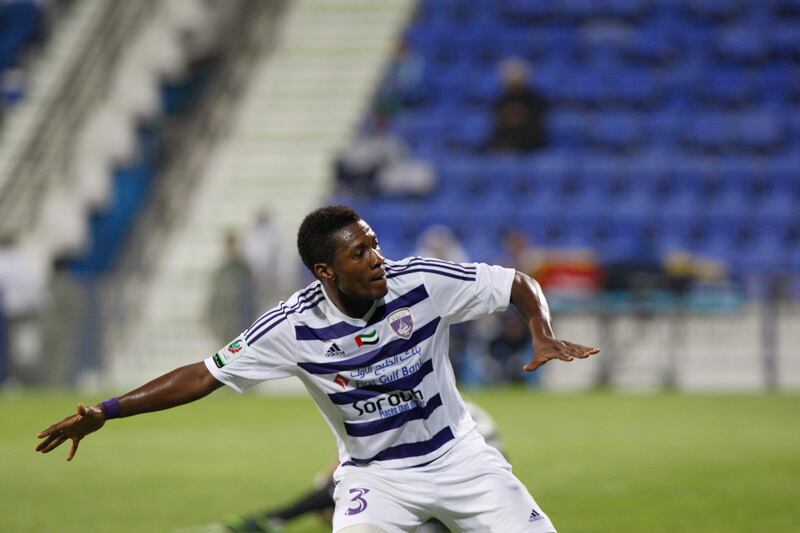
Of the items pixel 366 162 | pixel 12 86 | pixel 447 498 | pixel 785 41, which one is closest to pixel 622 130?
pixel 785 41

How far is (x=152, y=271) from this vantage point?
883 inches

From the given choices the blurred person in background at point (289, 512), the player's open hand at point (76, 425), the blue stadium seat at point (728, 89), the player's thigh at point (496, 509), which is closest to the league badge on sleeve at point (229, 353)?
the player's open hand at point (76, 425)

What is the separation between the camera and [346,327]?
524cm

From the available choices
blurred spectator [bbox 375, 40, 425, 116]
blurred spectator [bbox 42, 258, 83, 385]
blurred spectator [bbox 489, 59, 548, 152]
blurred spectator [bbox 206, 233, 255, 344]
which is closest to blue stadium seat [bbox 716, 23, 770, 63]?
blurred spectator [bbox 489, 59, 548, 152]

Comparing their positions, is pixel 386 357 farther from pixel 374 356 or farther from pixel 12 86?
pixel 12 86

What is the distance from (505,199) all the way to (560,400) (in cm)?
657

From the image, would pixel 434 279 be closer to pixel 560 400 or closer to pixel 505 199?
pixel 560 400

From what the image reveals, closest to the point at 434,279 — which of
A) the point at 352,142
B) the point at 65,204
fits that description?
the point at 65,204

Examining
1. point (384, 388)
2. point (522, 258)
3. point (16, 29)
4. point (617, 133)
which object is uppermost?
point (16, 29)

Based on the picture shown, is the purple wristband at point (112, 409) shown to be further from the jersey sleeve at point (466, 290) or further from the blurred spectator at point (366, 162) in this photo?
the blurred spectator at point (366, 162)

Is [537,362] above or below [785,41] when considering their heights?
below

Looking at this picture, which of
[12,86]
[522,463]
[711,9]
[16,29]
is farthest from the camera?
[711,9]

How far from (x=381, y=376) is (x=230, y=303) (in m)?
14.0

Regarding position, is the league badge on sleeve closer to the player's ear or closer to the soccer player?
the soccer player
